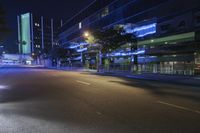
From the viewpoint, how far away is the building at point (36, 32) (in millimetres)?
171125

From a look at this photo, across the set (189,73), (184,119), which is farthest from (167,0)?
(184,119)

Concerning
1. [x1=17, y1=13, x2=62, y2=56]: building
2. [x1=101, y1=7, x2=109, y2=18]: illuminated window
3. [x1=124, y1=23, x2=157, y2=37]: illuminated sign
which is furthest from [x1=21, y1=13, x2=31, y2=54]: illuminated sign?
[x1=124, y1=23, x2=157, y2=37]: illuminated sign

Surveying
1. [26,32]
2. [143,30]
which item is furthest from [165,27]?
[26,32]

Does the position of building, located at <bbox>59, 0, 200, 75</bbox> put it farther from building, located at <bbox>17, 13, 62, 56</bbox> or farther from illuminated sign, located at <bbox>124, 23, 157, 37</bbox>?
building, located at <bbox>17, 13, 62, 56</bbox>

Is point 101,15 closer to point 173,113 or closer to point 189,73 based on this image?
point 189,73

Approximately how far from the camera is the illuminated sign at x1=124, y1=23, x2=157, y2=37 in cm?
4224

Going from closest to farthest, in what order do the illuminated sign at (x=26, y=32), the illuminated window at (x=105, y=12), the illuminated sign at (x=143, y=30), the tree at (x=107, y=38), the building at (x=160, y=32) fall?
the building at (x=160, y=32), the tree at (x=107, y=38), the illuminated sign at (x=143, y=30), the illuminated window at (x=105, y=12), the illuminated sign at (x=26, y=32)

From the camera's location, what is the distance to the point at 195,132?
6.13 meters

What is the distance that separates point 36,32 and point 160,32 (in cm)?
14359

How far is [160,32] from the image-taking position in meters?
40.2

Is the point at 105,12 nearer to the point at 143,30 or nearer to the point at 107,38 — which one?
the point at 143,30

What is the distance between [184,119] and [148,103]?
286 centimetres

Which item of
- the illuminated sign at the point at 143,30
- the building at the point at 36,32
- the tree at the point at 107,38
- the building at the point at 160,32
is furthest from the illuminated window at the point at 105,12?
the building at the point at 36,32

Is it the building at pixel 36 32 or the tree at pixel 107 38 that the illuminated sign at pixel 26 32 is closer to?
the building at pixel 36 32
